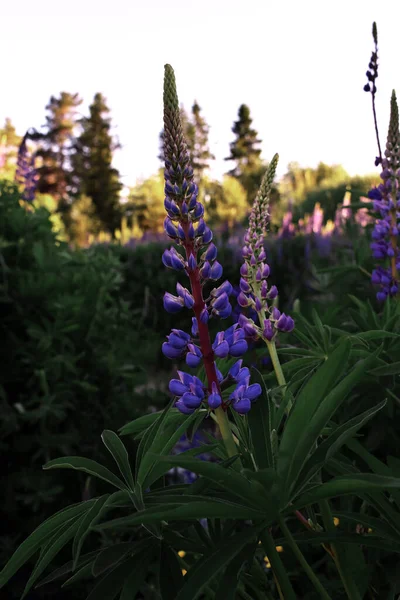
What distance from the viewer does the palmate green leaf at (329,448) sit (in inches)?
33.1

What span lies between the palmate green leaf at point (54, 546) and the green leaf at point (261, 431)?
324 millimetres

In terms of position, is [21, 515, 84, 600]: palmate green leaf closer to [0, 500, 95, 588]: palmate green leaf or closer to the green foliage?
[0, 500, 95, 588]: palmate green leaf

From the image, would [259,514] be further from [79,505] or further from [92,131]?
[92,131]

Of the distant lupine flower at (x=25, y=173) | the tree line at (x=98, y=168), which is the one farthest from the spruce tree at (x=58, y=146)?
the distant lupine flower at (x=25, y=173)

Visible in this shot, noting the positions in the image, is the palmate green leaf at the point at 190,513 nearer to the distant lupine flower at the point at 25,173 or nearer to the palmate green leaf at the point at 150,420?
the palmate green leaf at the point at 150,420

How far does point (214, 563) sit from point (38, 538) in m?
0.33

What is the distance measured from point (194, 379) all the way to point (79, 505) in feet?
1.01

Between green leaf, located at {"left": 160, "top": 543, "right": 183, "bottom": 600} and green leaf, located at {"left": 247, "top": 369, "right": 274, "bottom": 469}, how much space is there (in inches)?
8.7

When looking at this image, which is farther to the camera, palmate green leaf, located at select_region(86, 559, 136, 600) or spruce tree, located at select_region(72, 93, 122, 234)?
A: spruce tree, located at select_region(72, 93, 122, 234)

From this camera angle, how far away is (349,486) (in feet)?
2.50

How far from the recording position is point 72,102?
6038cm

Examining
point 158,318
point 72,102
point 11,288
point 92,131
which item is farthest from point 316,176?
point 11,288

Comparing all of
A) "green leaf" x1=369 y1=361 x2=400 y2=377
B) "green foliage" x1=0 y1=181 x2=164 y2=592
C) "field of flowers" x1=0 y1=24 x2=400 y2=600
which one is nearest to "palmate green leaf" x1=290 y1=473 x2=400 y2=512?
"field of flowers" x1=0 y1=24 x2=400 y2=600

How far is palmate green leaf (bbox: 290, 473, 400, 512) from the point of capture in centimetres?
75
